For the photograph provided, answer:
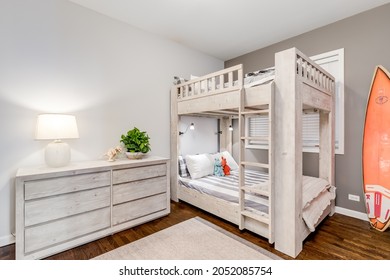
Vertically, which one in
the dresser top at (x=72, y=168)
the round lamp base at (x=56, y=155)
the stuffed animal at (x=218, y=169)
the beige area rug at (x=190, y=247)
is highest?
the round lamp base at (x=56, y=155)

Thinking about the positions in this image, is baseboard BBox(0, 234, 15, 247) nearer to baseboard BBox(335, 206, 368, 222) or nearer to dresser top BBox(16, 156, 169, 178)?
dresser top BBox(16, 156, 169, 178)

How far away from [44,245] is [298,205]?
2373 mm

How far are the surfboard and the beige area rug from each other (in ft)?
5.10

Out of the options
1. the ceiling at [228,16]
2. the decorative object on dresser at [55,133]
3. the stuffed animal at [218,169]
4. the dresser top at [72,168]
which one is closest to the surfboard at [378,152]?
the ceiling at [228,16]

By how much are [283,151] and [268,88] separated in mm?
637

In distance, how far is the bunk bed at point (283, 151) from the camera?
1.72 meters

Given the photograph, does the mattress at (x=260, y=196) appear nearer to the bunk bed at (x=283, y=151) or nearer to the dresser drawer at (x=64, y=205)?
the bunk bed at (x=283, y=151)

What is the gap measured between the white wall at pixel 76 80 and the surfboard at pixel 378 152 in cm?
283

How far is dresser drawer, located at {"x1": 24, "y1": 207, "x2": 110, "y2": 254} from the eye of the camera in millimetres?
1641

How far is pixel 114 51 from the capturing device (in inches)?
104

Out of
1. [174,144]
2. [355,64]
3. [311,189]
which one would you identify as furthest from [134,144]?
[355,64]

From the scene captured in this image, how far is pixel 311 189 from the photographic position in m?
2.20

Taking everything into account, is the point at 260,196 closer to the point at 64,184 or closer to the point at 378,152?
the point at 378,152
